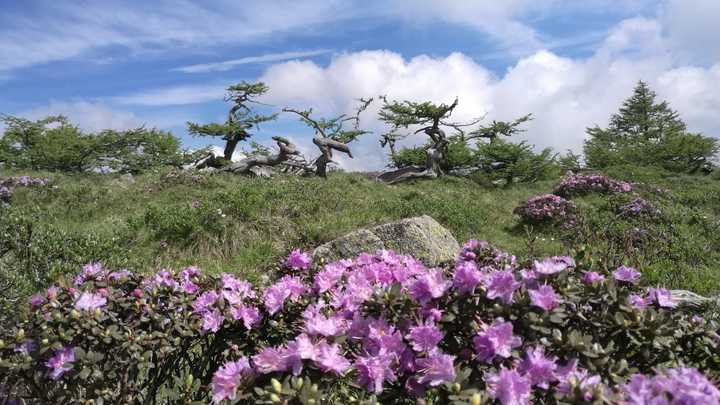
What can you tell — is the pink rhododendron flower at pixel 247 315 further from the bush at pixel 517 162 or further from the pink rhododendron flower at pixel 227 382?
the bush at pixel 517 162

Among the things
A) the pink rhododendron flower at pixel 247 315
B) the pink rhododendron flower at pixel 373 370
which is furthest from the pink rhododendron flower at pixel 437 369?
the pink rhododendron flower at pixel 247 315

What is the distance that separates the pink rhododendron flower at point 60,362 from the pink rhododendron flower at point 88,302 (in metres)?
0.20

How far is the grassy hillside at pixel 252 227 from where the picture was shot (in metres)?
5.64

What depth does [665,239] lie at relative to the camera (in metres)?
10.0

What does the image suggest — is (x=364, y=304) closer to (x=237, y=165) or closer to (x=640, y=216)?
(x=640, y=216)

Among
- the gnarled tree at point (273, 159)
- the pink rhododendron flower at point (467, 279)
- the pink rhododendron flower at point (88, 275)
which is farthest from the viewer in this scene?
the gnarled tree at point (273, 159)

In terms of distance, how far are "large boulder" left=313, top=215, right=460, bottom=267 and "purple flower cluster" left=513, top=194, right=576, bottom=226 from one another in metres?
5.82

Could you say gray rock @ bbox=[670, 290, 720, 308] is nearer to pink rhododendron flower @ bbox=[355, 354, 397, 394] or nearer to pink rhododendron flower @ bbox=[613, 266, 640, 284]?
pink rhododendron flower @ bbox=[613, 266, 640, 284]

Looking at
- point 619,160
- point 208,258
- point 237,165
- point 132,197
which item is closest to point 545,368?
point 208,258

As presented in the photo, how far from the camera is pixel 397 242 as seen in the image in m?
6.96

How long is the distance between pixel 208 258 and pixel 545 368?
6950 mm

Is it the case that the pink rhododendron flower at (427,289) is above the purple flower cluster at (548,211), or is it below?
above

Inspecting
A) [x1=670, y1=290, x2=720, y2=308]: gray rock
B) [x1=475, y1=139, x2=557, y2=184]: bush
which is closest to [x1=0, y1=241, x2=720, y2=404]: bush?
[x1=670, y1=290, x2=720, y2=308]: gray rock

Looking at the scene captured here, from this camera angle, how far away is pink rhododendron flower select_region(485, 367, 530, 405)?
1636 mm
